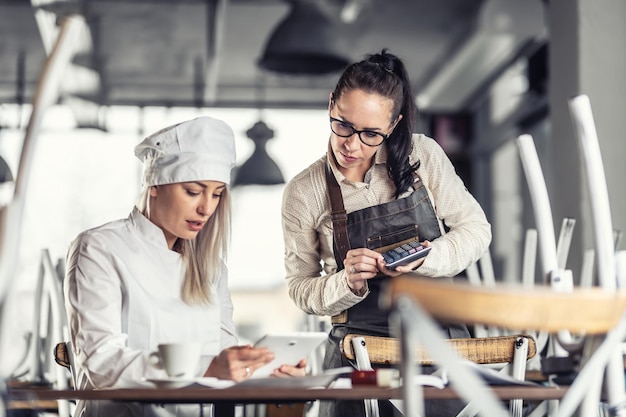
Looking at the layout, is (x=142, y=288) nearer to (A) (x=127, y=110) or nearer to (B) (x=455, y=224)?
(B) (x=455, y=224)

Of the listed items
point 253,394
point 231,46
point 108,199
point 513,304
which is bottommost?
point 253,394

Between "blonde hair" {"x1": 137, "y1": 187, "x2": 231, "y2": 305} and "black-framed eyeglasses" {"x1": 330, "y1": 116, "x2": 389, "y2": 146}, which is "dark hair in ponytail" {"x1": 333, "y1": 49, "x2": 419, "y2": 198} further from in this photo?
"blonde hair" {"x1": 137, "y1": 187, "x2": 231, "y2": 305}

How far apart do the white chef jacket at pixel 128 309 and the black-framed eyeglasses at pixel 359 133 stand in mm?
484

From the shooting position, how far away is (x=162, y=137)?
235 centimetres

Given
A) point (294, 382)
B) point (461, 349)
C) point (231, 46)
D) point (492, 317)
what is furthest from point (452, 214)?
point (231, 46)

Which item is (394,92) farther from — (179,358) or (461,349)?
(179,358)

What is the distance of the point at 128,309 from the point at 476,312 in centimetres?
110

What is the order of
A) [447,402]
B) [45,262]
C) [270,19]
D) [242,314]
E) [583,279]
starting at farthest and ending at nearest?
[242,314]
[270,19]
[583,279]
[45,262]
[447,402]

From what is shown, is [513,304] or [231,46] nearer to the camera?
[513,304]

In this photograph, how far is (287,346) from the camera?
192 centimetres

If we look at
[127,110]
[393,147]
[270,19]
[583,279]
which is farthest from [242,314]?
[393,147]

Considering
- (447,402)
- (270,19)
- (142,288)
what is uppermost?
(270,19)

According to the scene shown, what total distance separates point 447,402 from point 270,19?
228 inches

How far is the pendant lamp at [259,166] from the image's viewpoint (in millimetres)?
7152
